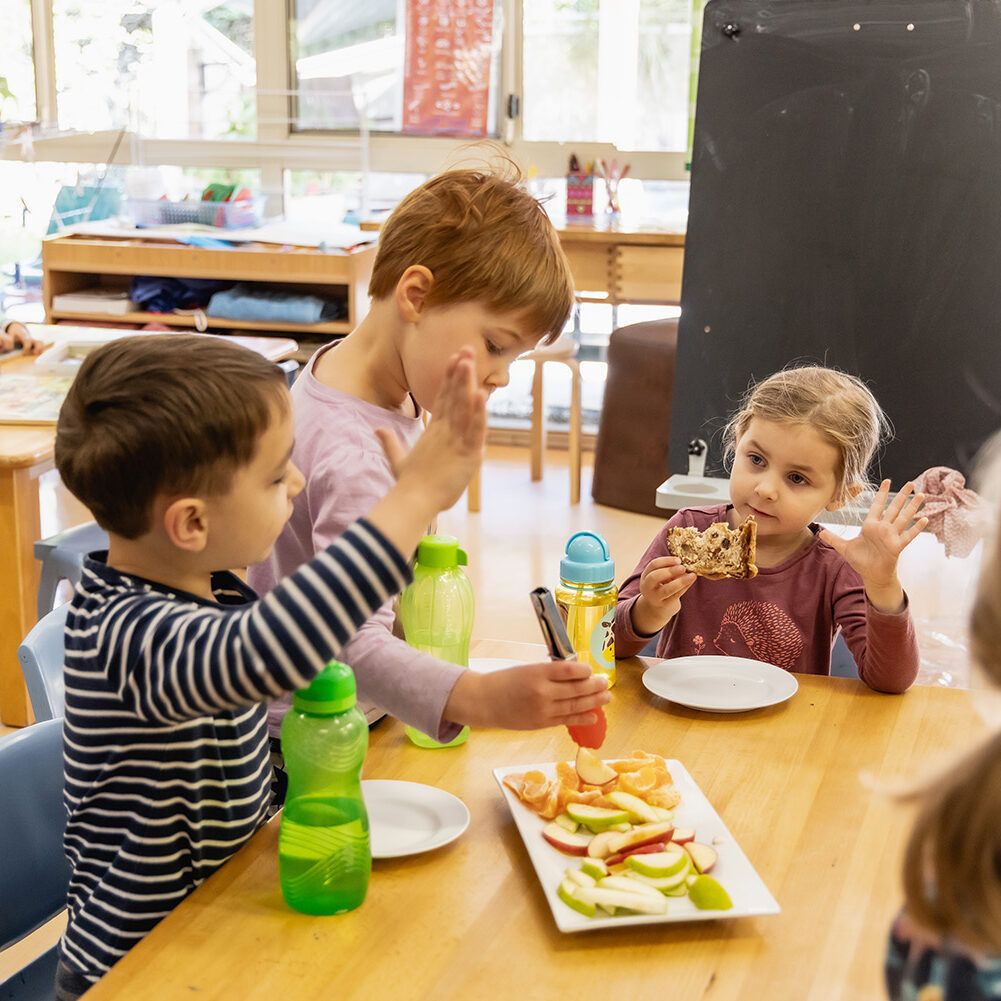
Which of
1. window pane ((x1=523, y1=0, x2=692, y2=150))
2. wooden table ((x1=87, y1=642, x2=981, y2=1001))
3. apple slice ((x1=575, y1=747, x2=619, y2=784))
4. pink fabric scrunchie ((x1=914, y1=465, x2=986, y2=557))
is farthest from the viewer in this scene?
→ window pane ((x1=523, y1=0, x2=692, y2=150))

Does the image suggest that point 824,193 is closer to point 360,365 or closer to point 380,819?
point 360,365

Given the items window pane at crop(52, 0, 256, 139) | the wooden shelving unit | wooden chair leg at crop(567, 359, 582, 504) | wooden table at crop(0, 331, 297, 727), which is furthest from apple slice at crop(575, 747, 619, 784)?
window pane at crop(52, 0, 256, 139)

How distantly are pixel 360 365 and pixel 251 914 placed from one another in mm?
628

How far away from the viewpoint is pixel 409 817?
110 cm

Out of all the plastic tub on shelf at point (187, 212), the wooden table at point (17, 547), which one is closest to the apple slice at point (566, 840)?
the wooden table at point (17, 547)

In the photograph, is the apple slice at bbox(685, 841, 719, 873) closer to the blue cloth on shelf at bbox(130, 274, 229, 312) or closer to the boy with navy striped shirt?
the boy with navy striped shirt

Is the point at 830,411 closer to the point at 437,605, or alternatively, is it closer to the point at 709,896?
the point at 437,605

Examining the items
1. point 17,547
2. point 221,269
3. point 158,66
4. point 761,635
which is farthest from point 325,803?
point 158,66

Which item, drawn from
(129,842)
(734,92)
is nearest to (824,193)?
(734,92)

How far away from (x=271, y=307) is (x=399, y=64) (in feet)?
4.43

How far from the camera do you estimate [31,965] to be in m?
1.26

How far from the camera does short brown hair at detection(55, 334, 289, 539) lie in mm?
970

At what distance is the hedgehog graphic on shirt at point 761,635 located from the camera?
1733 mm

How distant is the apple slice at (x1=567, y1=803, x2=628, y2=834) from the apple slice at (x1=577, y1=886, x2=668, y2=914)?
0.10 m
